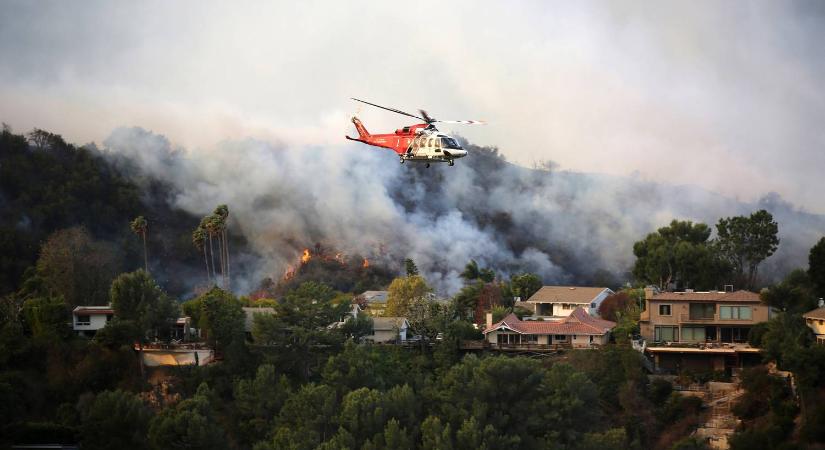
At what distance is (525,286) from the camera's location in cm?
9975

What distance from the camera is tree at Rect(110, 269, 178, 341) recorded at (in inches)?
3172

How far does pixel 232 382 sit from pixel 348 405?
14.0 m

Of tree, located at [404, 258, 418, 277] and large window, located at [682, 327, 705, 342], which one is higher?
tree, located at [404, 258, 418, 277]

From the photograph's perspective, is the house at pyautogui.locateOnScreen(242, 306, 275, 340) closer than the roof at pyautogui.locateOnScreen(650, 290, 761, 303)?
No

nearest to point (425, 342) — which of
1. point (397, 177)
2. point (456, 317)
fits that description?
point (456, 317)

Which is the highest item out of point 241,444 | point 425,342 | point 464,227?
point 464,227

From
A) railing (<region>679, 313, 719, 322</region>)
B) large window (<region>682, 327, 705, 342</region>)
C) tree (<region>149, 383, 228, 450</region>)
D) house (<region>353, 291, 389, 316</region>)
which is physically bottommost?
tree (<region>149, 383, 228, 450</region>)

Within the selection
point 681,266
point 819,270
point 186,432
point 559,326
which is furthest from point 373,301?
point 186,432

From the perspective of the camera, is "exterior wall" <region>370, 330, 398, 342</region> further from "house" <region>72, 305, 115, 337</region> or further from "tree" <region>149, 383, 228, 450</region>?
"tree" <region>149, 383, 228, 450</region>

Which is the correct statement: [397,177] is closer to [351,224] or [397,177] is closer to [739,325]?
[351,224]

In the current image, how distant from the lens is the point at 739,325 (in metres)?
81.6

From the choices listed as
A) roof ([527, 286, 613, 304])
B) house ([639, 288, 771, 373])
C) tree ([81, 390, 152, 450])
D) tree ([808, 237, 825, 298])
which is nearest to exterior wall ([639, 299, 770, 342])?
house ([639, 288, 771, 373])

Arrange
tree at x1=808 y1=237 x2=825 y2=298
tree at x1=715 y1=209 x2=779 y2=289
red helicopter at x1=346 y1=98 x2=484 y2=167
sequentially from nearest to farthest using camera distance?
red helicopter at x1=346 y1=98 x2=484 y2=167 → tree at x1=808 y1=237 x2=825 y2=298 → tree at x1=715 y1=209 x2=779 y2=289

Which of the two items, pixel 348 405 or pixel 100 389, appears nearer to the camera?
pixel 348 405
